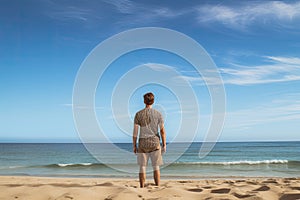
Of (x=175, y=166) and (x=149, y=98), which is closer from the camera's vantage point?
(x=149, y=98)

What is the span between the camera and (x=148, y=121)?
5.62 m

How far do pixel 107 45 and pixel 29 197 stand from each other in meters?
4.81

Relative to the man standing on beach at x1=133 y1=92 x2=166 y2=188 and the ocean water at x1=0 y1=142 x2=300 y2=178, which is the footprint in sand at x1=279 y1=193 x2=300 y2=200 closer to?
the man standing on beach at x1=133 y1=92 x2=166 y2=188

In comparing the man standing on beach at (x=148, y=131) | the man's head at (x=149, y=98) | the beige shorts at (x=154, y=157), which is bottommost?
the beige shorts at (x=154, y=157)

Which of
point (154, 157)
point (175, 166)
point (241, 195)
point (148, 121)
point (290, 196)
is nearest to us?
point (290, 196)

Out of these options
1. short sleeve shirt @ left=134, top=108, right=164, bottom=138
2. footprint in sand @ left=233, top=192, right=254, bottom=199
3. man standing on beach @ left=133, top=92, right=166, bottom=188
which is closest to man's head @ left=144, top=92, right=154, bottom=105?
man standing on beach @ left=133, top=92, right=166, bottom=188

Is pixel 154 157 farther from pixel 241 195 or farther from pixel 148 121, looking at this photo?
pixel 241 195

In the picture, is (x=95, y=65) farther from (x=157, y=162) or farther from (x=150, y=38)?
(x=157, y=162)

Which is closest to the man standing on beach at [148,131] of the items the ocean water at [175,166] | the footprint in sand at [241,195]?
the footprint in sand at [241,195]

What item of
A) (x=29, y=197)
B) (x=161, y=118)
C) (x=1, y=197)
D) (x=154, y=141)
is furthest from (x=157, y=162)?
(x=1, y=197)

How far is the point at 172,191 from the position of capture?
4.96 metres

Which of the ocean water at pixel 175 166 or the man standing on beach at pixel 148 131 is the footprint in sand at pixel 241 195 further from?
the ocean water at pixel 175 166

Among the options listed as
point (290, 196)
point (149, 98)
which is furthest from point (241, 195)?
point (149, 98)

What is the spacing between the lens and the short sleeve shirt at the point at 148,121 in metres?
5.62
